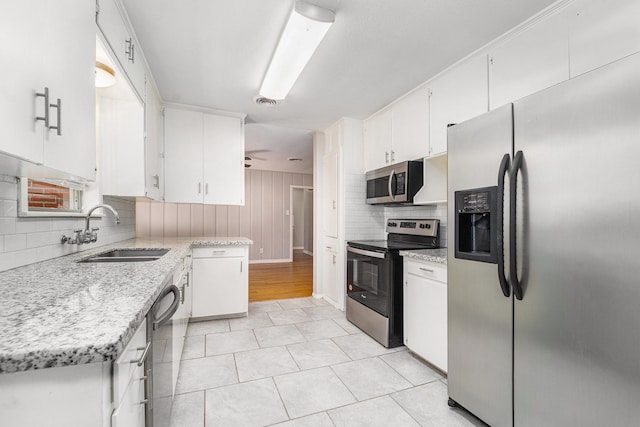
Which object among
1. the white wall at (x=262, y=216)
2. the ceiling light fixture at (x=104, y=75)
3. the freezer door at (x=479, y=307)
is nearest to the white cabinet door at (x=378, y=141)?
the freezer door at (x=479, y=307)

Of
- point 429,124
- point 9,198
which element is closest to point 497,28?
point 429,124

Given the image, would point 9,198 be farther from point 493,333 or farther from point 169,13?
point 493,333

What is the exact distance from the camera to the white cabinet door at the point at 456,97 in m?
2.16

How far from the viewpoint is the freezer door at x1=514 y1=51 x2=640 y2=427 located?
103 cm

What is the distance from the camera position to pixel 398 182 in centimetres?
289

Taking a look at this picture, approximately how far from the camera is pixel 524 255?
4.41 ft

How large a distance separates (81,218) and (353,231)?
8.39 feet

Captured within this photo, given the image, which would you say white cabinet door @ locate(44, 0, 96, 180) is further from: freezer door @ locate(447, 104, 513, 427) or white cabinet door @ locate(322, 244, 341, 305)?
white cabinet door @ locate(322, 244, 341, 305)

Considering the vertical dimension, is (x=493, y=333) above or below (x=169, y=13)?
below

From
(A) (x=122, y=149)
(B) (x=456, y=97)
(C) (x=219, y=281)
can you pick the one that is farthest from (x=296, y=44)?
(C) (x=219, y=281)

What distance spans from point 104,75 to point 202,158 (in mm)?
1582

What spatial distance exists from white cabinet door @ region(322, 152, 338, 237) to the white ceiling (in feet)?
2.60

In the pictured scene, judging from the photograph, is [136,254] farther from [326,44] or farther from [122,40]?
[326,44]

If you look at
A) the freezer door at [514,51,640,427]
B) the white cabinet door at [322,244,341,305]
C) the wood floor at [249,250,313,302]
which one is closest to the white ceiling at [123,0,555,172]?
the freezer door at [514,51,640,427]
